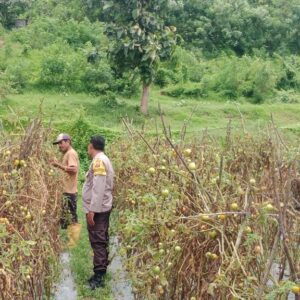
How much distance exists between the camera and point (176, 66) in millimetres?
19281

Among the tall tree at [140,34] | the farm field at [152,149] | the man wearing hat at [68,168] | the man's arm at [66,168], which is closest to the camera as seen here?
the farm field at [152,149]

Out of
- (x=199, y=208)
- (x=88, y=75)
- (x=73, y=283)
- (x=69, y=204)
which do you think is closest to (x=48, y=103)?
(x=88, y=75)

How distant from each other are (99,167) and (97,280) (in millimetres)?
1144

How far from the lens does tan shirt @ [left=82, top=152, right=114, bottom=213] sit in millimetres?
5513

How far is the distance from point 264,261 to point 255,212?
52 centimetres

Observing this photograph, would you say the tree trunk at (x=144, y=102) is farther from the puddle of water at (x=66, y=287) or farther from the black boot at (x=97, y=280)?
the black boot at (x=97, y=280)

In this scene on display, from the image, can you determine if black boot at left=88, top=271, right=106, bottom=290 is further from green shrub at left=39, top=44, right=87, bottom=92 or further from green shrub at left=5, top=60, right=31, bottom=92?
green shrub at left=39, top=44, right=87, bottom=92

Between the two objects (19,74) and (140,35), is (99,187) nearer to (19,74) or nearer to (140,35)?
(140,35)

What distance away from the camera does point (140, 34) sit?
12609 millimetres

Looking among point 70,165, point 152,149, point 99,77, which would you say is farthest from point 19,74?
point 152,149

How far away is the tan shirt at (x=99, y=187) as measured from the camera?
217 inches

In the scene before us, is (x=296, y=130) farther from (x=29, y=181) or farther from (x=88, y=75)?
(x=29, y=181)

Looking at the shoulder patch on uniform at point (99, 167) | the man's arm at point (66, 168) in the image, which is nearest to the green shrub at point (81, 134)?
the man's arm at point (66, 168)

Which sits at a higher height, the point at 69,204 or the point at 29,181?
the point at 29,181
